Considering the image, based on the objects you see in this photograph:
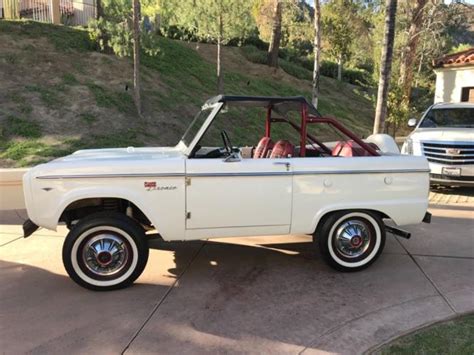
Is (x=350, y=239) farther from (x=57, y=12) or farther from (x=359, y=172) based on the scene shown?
(x=57, y=12)

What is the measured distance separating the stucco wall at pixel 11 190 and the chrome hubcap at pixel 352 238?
5392 millimetres

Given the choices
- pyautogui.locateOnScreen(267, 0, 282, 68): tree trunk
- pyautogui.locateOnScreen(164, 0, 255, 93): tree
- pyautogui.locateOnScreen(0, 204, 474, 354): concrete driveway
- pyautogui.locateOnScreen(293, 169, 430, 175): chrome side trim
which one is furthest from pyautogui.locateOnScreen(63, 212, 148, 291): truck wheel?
pyautogui.locateOnScreen(267, 0, 282, 68): tree trunk

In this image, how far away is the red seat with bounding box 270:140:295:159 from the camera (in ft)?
16.6

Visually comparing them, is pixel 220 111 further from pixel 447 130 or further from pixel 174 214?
pixel 447 130

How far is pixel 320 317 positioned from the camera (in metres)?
4.10

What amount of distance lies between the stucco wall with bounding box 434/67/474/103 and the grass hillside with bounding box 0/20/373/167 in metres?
6.19

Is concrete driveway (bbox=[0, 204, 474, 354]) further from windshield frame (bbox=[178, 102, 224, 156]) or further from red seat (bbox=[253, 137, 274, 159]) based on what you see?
windshield frame (bbox=[178, 102, 224, 156])

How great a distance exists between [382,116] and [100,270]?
6433 millimetres

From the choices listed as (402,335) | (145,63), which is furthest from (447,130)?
(145,63)

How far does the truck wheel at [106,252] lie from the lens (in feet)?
14.7

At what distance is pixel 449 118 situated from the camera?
9883 millimetres

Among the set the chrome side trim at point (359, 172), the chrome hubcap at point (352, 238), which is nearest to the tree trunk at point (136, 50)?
the chrome side trim at point (359, 172)

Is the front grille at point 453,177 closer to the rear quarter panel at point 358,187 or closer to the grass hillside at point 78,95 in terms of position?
the rear quarter panel at point 358,187

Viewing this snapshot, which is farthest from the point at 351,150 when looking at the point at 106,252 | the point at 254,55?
the point at 254,55
